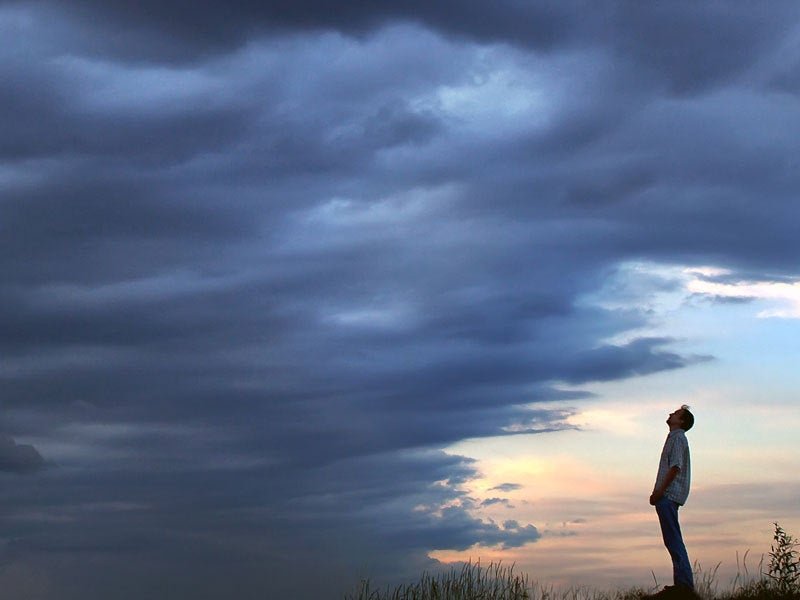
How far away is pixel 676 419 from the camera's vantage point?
16.0 meters

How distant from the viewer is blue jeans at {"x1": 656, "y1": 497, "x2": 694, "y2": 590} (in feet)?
50.5

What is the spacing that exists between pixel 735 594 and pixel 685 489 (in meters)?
3.48

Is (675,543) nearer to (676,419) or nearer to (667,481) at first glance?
(667,481)

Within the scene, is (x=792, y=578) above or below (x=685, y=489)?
below

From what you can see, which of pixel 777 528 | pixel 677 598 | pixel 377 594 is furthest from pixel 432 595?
pixel 777 528

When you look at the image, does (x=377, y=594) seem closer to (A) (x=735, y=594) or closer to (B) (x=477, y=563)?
(B) (x=477, y=563)

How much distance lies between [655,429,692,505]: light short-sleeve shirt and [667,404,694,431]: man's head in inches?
4.4

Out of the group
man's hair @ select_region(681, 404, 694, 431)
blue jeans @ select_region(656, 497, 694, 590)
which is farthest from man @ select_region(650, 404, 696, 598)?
man's hair @ select_region(681, 404, 694, 431)

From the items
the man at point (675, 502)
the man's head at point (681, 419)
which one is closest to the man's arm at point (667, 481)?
the man at point (675, 502)

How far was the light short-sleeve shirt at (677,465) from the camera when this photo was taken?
1555 centimetres

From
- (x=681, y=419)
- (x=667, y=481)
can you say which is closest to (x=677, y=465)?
(x=667, y=481)

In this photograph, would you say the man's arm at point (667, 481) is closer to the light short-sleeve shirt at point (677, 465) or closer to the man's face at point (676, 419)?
the light short-sleeve shirt at point (677, 465)

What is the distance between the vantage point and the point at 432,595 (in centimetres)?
1898

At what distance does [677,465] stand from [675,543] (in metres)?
1.34
